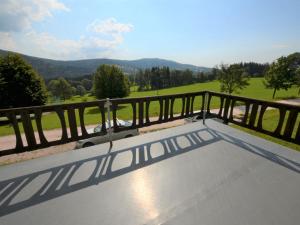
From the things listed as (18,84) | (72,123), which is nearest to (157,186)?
(72,123)

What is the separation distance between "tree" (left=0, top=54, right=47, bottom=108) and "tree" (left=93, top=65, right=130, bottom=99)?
7.35 meters

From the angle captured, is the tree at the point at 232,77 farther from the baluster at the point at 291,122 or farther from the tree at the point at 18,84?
the tree at the point at 18,84

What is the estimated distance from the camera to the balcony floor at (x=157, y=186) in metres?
1.58

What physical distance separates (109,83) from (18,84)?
33.3 feet

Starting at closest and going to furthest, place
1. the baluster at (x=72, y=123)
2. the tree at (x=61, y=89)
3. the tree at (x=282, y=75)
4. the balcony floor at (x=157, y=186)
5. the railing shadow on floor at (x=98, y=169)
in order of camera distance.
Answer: the balcony floor at (x=157, y=186)
the railing shadow on floor at (x=98, y=169)
the baluster at (x=72, y=123)
the tree at (x=282, y=75)
the tree at (x=61, y=89)

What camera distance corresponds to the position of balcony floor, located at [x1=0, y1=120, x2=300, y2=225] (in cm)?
158

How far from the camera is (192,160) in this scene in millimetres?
2555

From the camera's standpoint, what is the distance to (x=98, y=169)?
91.6 inches

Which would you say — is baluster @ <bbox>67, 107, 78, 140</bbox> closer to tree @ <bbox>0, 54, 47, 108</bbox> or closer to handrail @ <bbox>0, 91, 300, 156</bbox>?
handrail @ <bbox>0, 91, 300, 156</bbox>

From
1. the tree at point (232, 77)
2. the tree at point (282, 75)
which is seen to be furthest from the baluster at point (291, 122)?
the tree at point (282, 75)

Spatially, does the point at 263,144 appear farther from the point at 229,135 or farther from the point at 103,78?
the point at 103,78

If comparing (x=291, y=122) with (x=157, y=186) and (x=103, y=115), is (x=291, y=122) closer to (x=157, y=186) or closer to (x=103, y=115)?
(x=157, y=186)

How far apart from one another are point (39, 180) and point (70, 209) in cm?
75

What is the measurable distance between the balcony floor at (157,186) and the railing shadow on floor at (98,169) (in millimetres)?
11
